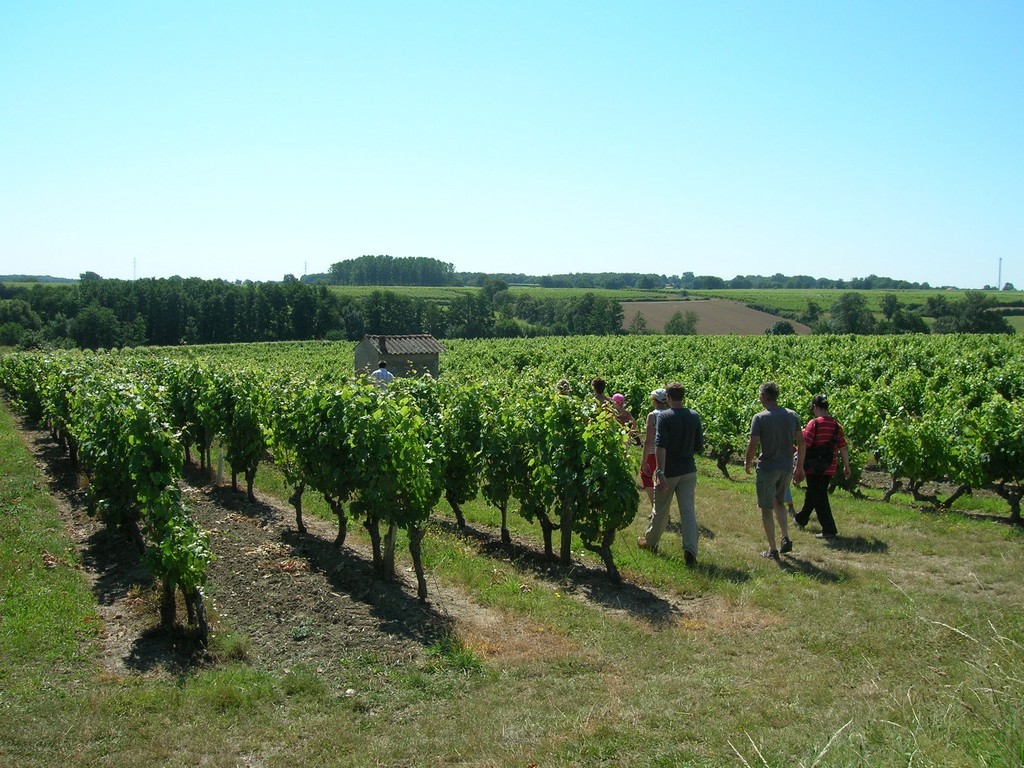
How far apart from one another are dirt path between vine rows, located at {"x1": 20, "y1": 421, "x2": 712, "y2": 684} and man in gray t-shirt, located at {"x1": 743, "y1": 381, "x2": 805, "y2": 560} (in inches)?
73.1

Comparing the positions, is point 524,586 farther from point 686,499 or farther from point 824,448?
point 824,448

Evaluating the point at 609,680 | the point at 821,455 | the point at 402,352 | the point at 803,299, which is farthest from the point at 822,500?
the point at 803,299

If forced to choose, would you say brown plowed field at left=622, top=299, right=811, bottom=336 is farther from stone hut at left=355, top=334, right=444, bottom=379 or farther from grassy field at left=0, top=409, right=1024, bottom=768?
grassy field at left=0, top=409, right=1024, bottom=768

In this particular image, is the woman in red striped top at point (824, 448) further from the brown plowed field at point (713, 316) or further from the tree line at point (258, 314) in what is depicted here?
the tree line at point (258, 314)

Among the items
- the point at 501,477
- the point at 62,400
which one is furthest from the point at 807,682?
the point at 62,400

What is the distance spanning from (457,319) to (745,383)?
69676mm

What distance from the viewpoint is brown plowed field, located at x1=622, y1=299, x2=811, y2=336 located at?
83.0m

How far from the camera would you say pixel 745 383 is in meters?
24.4

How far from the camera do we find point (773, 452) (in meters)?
9.02

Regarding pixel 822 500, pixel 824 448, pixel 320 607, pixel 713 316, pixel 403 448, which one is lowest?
pixel 320 607

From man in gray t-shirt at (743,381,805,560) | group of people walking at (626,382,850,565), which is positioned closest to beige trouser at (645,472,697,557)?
group of people walking at (626,382,850,565)

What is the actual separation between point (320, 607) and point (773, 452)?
17.6 feet

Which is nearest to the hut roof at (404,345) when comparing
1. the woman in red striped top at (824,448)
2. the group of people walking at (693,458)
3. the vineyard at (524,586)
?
the vineyard at (524,586)

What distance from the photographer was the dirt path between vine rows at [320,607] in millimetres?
6707
